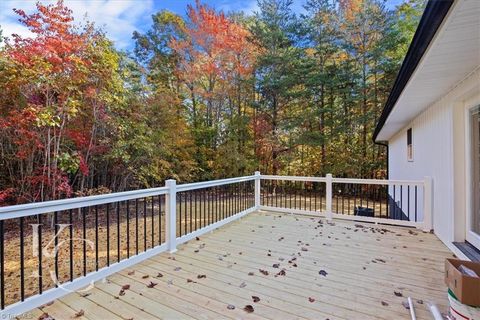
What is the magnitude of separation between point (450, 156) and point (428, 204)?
1.14m

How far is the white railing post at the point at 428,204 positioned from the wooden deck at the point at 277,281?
0.84 ft

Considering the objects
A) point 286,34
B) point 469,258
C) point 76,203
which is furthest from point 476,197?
point 286,34

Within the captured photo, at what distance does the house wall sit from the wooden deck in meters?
0.39

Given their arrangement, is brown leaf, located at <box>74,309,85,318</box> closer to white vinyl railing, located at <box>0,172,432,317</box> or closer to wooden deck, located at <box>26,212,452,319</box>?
wooden deck, located at <box>26,212,452,319</box>

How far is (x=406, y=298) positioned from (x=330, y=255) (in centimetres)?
110

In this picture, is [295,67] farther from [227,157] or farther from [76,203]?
[76,203]

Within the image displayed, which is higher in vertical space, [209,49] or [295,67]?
[209,49]

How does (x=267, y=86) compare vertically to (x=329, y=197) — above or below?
above

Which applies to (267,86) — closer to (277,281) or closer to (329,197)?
(329,197)

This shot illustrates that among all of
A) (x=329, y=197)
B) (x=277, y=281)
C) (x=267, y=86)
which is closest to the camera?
(x=277, y=281)

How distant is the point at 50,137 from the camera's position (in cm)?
583

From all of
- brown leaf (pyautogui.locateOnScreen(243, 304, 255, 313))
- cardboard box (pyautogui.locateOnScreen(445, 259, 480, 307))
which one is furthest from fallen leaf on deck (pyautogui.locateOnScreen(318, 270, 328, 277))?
cardboard box (pyautogui.locateOnScreen(445, 259, 480, 307))

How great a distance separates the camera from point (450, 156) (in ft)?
11.5

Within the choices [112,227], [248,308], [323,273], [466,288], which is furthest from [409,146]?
[112,227]
